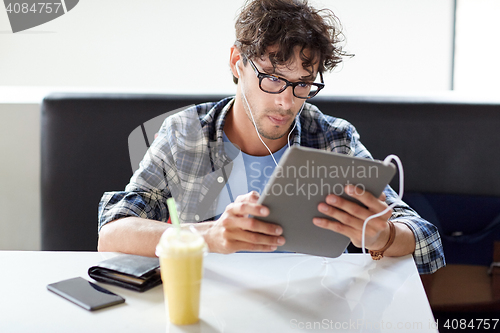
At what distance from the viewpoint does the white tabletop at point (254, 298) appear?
658 millimetres

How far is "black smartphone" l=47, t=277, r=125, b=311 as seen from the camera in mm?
710

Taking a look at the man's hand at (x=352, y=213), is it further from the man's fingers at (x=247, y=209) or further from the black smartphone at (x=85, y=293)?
the black smartphone at (x=85, y=293)

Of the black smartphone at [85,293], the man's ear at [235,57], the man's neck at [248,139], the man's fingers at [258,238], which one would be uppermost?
the man's ear at [235,57]

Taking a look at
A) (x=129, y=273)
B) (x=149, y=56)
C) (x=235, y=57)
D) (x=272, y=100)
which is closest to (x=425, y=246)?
(x=272, y=100)

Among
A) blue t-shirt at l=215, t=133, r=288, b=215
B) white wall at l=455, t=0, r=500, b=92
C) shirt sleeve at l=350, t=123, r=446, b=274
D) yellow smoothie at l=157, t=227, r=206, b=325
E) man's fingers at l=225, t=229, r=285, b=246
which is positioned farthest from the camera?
white wall at l=455, t=0, r=500, b=92

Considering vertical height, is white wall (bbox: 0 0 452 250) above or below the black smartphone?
above

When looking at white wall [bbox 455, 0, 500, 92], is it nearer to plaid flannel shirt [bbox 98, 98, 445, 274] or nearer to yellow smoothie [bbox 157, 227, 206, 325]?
plaid flannel shirt [bbox 98, 98, 445, 274]

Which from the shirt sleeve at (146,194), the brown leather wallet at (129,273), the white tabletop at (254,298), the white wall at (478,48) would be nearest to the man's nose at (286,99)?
the shirt sleeve at (146,194)

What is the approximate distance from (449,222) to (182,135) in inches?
40.0

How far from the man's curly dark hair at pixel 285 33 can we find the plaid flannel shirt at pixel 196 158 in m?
0.21

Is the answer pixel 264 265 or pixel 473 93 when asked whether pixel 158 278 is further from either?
pixel 473 93

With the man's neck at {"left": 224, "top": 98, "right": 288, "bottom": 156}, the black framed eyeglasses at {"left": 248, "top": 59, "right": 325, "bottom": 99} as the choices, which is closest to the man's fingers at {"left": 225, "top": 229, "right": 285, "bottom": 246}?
the black framed eyeglasses at {"left": 248, "top": 59, "right": 325, "bottom": 99}

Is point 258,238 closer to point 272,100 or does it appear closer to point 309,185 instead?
point 309,185

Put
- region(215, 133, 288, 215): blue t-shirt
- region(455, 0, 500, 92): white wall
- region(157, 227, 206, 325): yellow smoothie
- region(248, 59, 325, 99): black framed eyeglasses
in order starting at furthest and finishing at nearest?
region(455, 0, 500, 92): white wall < region(215, 133, 288, 215): blue t-shirt < region(248, 59, 325, 99): black framed eyeglasses < region(157, 227, 206, 325): yellow smoothie
